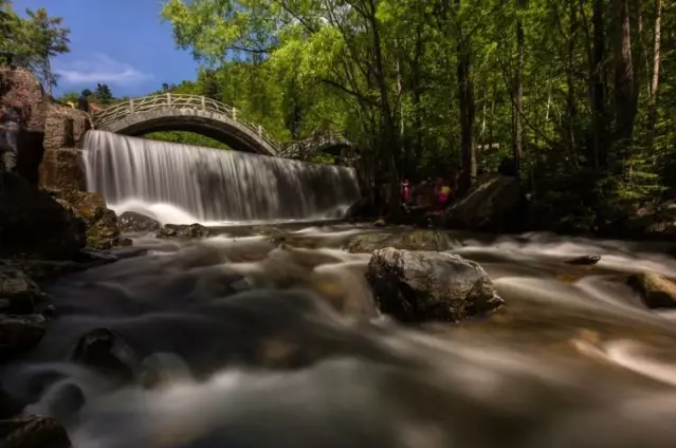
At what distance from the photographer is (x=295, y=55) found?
Answer: 42.9 ft

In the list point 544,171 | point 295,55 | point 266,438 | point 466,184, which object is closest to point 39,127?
point 295,55

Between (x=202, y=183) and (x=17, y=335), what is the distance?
50.1 feet

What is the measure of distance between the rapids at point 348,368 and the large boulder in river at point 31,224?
0.81 metres

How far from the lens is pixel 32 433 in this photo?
2.21m

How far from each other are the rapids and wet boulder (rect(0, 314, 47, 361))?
0.12 m

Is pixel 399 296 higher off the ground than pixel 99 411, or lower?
higher

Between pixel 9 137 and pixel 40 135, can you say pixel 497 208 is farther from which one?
pixel 9 137

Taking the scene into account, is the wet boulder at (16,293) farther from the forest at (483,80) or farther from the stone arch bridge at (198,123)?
the stone arch bridge at (198,123)

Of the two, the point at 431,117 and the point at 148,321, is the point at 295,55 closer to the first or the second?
the point at 431,117

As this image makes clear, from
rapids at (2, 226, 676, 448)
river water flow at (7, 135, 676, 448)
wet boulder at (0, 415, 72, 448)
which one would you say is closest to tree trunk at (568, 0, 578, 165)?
river water flow at (7, 135, 676, 448)

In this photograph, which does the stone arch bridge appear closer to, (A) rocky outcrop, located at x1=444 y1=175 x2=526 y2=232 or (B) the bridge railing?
(B) the bridge railing

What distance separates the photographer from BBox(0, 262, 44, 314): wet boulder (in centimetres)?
416

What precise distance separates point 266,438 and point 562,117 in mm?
12599

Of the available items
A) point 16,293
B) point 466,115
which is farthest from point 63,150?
point 466,115
